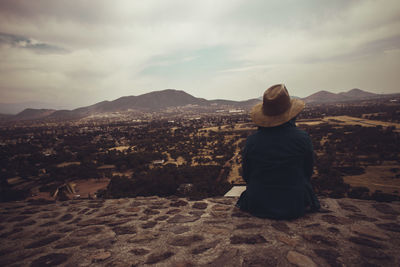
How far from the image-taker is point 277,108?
2.81 meters

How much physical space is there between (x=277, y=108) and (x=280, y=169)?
0.88m

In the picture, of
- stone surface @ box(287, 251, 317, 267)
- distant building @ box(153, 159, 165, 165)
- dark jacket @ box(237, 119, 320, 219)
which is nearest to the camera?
stone surface @ box(287, 251, 317, 267)

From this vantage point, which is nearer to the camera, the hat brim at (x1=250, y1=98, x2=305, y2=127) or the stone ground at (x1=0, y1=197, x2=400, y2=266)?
the stone ground at (x1=0, y1=197, x2=400, y2=266)

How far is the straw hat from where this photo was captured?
2.79 m

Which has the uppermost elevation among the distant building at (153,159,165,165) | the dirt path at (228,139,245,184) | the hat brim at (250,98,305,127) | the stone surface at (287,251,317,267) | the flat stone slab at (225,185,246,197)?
the hat brim at (250,98,305,127)

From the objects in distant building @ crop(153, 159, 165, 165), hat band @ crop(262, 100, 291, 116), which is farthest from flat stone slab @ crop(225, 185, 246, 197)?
distant building @ crop(153, 159, 165, 165)

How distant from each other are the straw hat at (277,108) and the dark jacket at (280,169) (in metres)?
0.13

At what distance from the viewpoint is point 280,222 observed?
2850 mm

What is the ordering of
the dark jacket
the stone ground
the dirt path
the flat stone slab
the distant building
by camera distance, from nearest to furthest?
the stone ground, the dark jacket, the flat stone slab, the dirt path, the distant building

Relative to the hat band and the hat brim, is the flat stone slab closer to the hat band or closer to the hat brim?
the hat brim

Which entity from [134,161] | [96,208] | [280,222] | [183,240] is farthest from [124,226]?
[134,161]

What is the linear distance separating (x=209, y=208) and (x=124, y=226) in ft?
5.14

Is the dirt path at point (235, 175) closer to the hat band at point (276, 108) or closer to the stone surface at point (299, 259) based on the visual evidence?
the hat band at point (276, 108)

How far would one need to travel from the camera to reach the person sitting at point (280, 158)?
275cm
